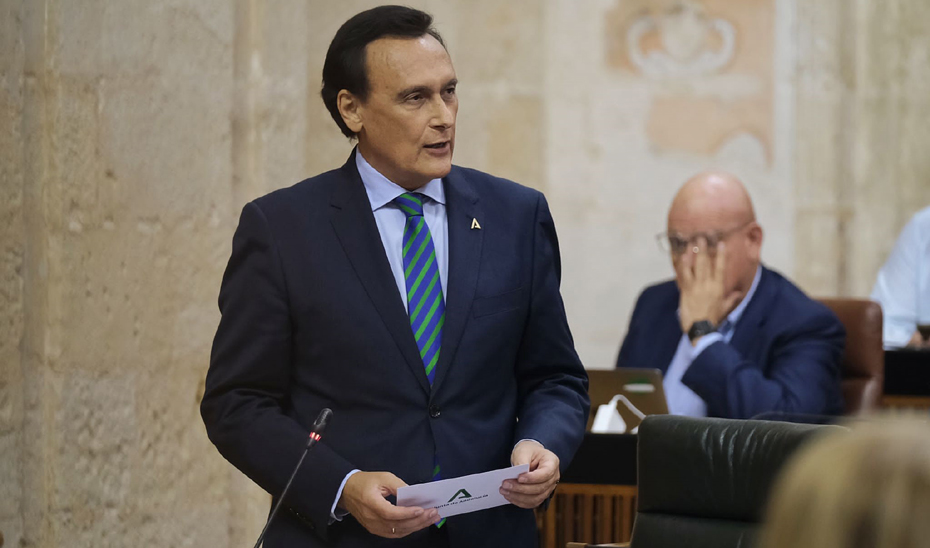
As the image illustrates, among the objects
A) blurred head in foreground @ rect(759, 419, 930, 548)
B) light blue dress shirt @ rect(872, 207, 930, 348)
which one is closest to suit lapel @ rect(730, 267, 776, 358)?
light blue dress shirt @ rect(872, 207, 930, 348)

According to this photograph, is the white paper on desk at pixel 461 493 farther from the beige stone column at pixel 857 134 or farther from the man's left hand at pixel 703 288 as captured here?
the beige stone column at pixel 857 134

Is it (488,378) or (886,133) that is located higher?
(886,133)

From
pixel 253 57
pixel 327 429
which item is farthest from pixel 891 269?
pixel 327 429

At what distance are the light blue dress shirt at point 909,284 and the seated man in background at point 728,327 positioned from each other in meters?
1.76

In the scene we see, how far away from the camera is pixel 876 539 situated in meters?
0.96

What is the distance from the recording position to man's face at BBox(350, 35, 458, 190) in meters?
2.43

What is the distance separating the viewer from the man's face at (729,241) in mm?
4449

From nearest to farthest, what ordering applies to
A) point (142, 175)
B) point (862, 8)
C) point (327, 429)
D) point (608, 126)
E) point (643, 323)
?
1. point (327, 429)
2. point (142, 175)
3. point (643, 323)
4. point (608, 126)
5. point (862, 8)

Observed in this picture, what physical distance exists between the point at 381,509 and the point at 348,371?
0.32 metres

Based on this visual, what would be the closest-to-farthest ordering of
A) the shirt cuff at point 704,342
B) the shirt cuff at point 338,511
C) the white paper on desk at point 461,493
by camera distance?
the white paper on desk at point 461,493 < the shirt cuff at point 338,511 < the shirt cuff at point 704,342

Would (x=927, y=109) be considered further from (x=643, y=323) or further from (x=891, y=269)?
(x=643, y=323)

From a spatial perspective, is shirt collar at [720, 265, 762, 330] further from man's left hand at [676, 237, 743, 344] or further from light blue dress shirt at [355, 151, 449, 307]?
light blue dress shirt at [355, 151, 449, 307]

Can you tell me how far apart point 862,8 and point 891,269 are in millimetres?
1447

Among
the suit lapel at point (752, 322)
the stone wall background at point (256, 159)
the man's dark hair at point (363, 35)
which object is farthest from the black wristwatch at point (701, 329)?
the man's dark hair at point (363, 35)
